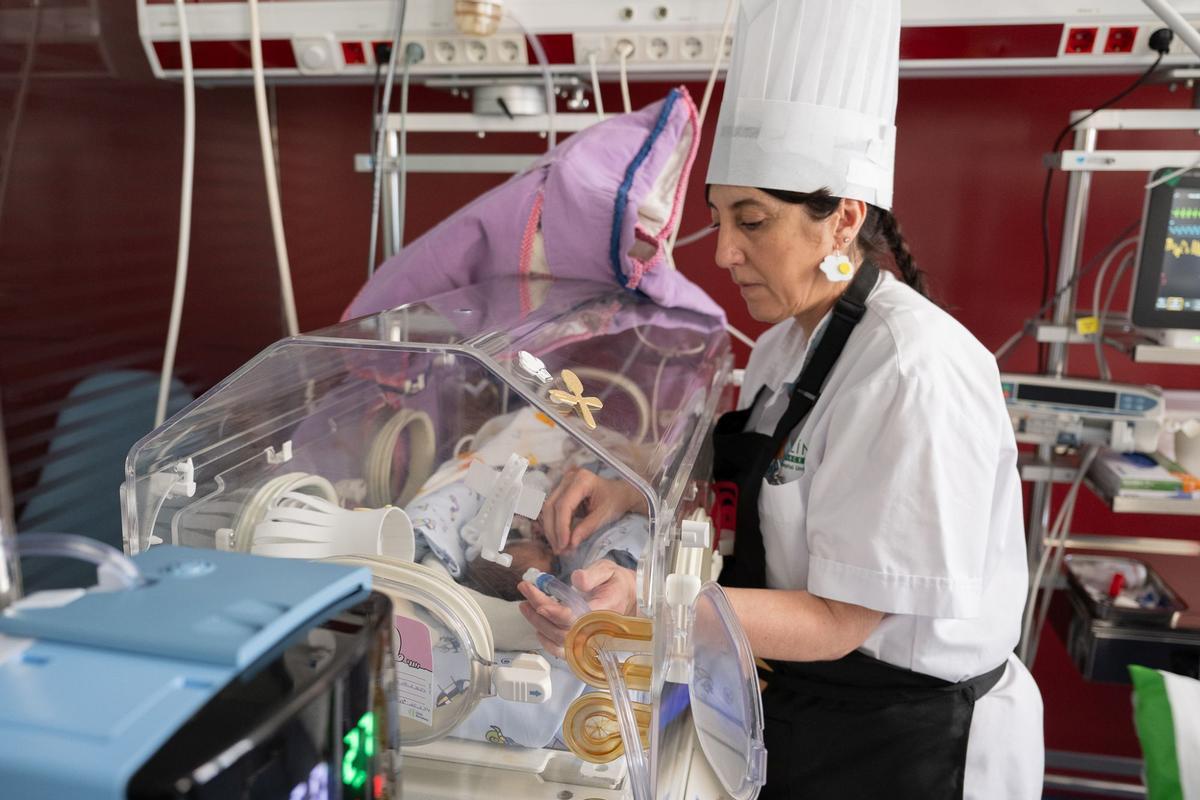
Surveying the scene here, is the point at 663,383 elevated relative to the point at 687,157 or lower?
lower

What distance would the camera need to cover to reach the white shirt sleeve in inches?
41.6

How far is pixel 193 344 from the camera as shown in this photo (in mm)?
2309

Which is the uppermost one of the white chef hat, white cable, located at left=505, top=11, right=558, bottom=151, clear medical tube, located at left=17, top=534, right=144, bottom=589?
white cable, located at left=505, top=11, right=558, bottom=151

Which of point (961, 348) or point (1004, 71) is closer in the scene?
point (961, 348)

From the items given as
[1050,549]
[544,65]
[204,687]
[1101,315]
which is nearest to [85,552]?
[204,687]

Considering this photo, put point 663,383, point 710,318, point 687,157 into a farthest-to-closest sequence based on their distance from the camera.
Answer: point 710,318 → point 687,157 → point 663,383

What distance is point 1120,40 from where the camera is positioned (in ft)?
5.89

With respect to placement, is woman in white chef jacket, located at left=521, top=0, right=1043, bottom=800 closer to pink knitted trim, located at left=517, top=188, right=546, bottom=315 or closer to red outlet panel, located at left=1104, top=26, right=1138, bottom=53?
pink knitted trim, located at left=517, top=188, right=546, bottom=315

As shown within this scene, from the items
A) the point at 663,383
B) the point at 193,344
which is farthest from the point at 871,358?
the point at 193,344

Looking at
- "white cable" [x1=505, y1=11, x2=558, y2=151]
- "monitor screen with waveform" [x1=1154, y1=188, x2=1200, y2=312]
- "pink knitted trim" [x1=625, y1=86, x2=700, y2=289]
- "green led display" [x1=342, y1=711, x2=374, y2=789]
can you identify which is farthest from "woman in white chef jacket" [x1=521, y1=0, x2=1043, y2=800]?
"monitor screen with waveform" [x1=1154, y1=188, x2=1200, y2=312]

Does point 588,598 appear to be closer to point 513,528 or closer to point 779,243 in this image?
point 513,528

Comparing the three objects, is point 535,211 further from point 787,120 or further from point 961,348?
point 961,348

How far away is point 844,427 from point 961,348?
0.18m

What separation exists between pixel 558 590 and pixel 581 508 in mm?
115
